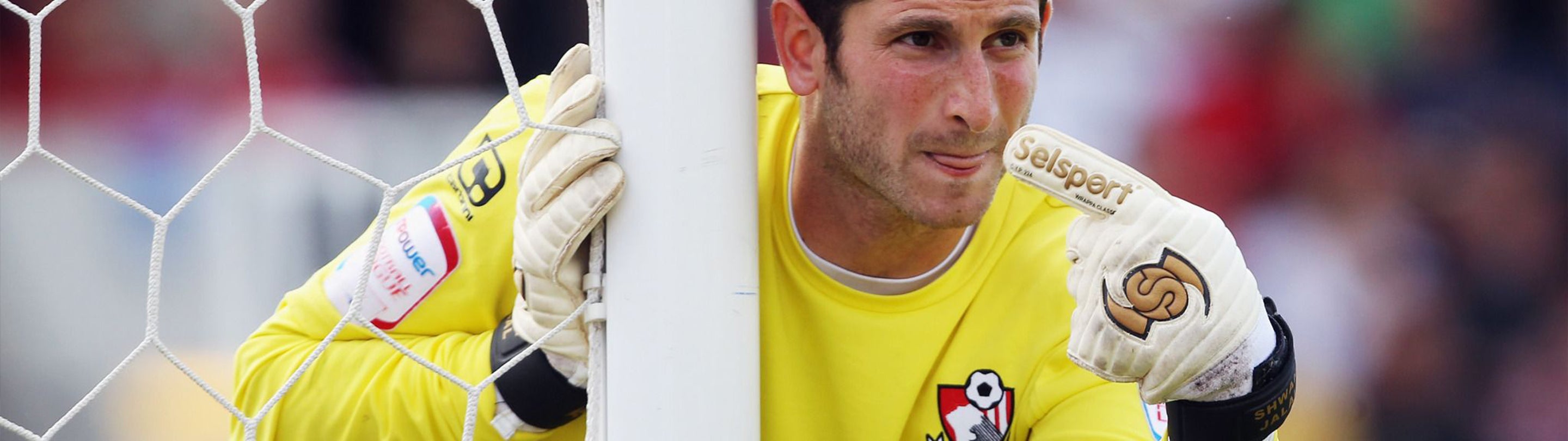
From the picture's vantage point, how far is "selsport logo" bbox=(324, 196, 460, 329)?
5.25ft

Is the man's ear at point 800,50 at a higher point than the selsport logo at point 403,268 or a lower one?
higher

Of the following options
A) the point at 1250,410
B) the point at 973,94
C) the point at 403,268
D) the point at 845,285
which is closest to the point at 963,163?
the point at 973,94

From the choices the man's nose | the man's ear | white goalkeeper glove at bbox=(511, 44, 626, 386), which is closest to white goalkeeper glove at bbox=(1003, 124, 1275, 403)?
the man's nose

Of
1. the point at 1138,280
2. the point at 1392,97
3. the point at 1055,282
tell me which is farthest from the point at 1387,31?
the point at 1138,280

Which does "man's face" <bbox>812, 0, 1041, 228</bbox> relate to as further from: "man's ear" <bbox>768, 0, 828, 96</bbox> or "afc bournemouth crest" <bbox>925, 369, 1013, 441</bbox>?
"afc bournemouth crest" <bbox>925, 369, 1013, 441</bbox>

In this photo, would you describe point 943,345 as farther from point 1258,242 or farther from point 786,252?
point 1258,242

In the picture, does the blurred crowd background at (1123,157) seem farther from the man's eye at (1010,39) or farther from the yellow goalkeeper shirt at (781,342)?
the man's eye at (1010,39)

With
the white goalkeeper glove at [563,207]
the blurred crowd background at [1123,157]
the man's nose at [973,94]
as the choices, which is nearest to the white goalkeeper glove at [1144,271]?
the man's nose at [973,94]

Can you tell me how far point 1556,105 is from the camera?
3.16 metres

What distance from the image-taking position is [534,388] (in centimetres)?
149

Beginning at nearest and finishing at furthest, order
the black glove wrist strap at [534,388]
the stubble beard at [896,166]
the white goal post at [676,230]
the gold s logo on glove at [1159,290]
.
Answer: the white goal post at [676,230], the gold s logo on glove at [1159,290], the black glove wrist strap at [534,388], the stubble beard at [896,166]

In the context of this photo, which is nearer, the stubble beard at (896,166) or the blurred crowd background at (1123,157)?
the stubble beard at (896,166)

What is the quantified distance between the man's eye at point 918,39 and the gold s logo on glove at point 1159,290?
1.29 feet

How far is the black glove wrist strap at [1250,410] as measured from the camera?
1.37 m
